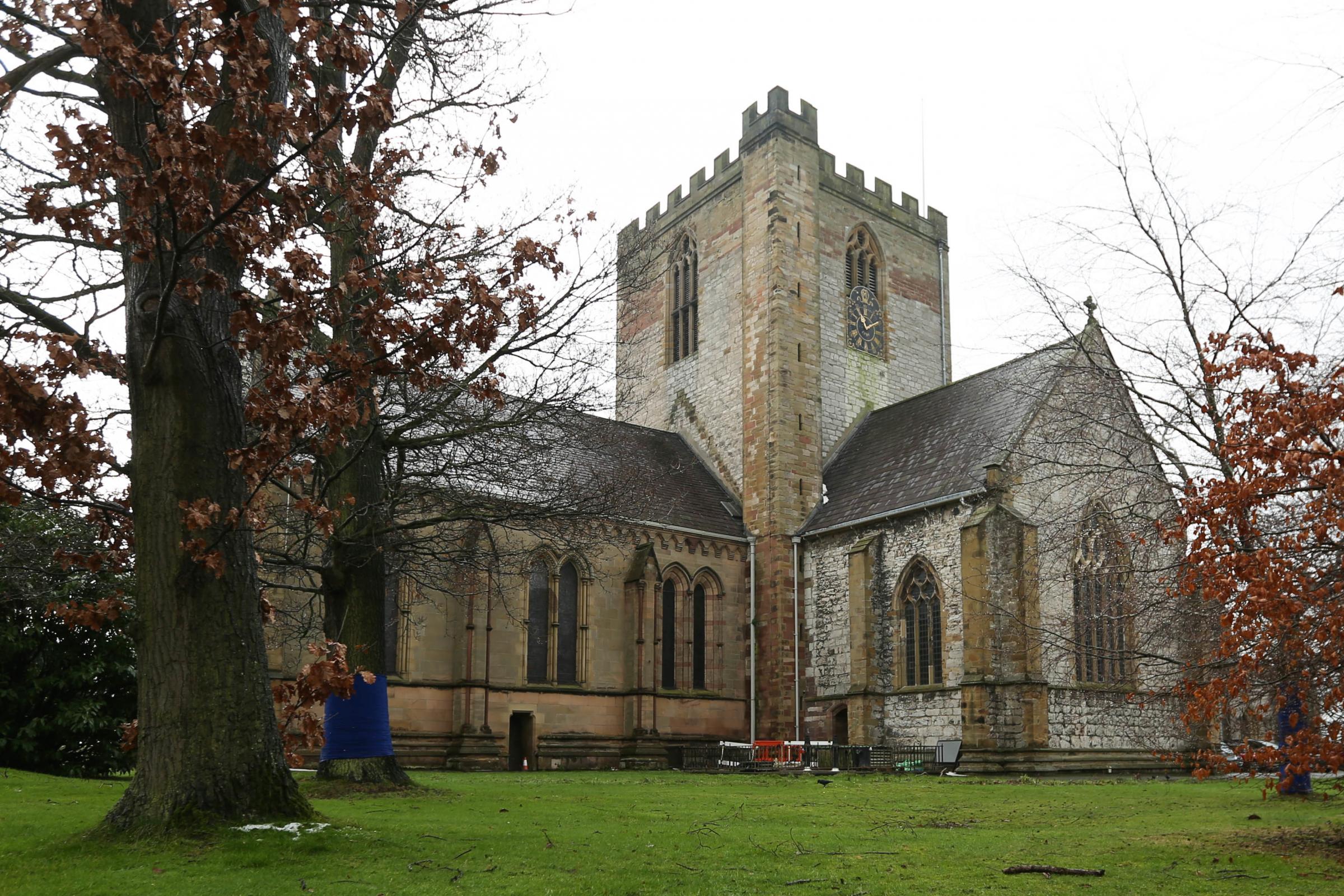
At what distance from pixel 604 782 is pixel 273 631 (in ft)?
27.1

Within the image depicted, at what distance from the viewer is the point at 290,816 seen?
855 cm

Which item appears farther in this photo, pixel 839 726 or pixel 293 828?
pixel 839 726

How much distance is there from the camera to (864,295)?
3538cm

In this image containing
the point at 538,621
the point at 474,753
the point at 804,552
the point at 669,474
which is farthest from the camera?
the point at 669,474

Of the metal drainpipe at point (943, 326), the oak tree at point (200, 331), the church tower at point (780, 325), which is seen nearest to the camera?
the oak tree at point (200, 331)

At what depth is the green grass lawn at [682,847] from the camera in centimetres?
719

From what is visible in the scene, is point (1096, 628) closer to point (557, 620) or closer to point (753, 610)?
point (753, 610)

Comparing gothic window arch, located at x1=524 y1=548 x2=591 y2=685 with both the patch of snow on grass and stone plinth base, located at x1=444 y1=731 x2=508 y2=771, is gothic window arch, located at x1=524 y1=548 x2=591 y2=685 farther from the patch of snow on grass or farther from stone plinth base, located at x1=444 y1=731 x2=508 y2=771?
the patch of snow on grass

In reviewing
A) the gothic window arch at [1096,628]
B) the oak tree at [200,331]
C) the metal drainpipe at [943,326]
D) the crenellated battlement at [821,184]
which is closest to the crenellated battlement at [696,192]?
the crenellated battlement at [821,184]

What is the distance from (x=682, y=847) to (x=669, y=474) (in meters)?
23.4

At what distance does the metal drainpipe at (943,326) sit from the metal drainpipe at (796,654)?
1039 centimetres

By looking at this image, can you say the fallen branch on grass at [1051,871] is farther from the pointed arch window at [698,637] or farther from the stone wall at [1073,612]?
the pointed arch window at [698,637]

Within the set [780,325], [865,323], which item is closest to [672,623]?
[780,325]

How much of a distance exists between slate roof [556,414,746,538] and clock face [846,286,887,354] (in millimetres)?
6405
